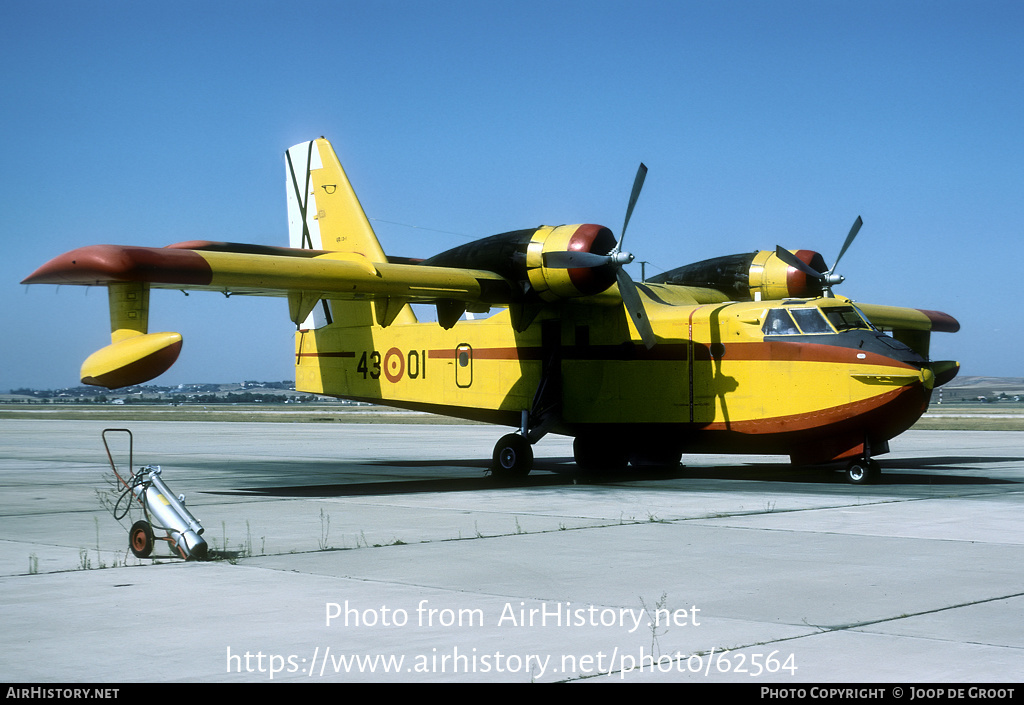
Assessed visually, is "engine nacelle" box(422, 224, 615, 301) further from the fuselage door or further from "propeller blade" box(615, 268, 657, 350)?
the fuselage door

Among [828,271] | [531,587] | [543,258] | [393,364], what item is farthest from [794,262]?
[531,587]

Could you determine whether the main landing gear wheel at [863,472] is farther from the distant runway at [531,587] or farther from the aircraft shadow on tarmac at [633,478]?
the distant runway at [531,587]

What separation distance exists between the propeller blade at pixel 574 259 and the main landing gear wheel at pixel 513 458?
360 cm

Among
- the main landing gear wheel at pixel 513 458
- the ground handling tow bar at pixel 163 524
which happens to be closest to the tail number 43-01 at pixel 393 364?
the main landing gear wheel at pixel 513 458

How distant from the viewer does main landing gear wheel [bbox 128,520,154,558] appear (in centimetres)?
952

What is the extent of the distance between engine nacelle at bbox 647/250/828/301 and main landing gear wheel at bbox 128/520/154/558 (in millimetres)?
15423

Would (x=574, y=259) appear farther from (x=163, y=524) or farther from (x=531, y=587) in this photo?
(x=531, y=587)

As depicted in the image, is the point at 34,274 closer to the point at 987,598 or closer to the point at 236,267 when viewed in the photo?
the point at 236,267

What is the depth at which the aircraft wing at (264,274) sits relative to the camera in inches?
585

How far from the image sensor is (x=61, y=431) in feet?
143

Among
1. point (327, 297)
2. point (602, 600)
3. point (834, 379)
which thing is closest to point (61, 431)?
point (327, 297)

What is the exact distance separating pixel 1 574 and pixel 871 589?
7.12m

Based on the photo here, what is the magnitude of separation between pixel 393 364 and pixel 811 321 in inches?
366

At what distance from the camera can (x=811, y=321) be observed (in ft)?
58.9
